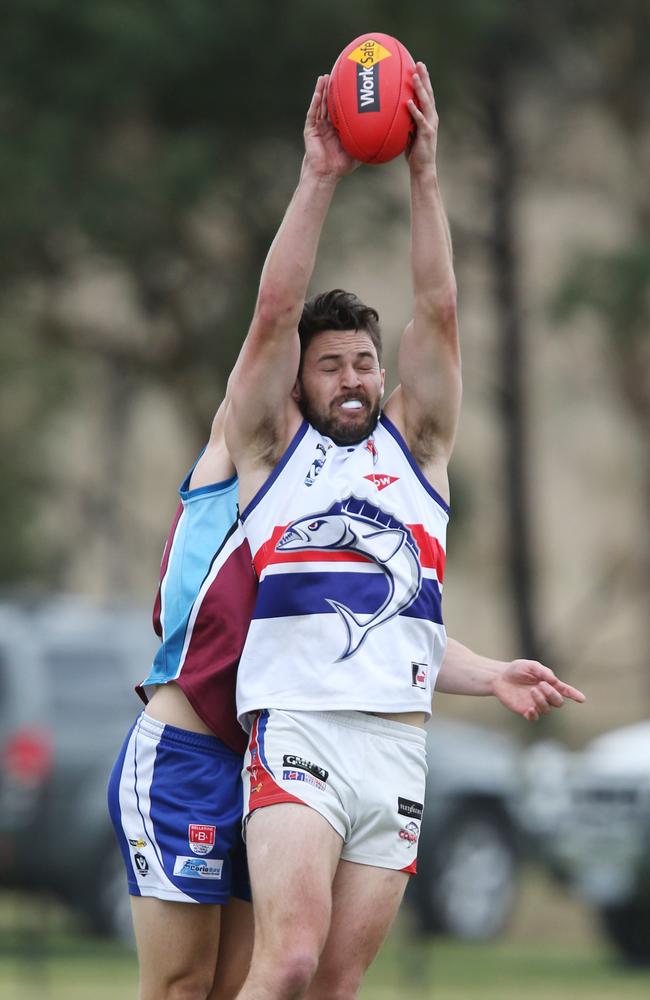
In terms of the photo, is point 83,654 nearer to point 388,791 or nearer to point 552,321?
point 388,791

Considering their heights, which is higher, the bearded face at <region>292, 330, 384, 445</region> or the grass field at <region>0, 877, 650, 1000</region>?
the bearded face at <region>292, 330, 384, 445</region>

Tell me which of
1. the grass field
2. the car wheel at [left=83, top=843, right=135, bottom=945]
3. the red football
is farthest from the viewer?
the car wheel at [left=83, top=843, right=135, bottom=945]

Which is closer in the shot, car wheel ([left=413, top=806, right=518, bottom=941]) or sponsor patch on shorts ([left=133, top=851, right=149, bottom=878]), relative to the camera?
sponsor patch on shorts ([left=133, top=851, right=149, bottom=878])

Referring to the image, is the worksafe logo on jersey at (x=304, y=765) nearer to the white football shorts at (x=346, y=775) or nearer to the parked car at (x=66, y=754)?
the white football shorts at (x=346, y=775)

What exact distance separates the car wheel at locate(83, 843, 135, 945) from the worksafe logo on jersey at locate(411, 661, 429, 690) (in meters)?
7.38

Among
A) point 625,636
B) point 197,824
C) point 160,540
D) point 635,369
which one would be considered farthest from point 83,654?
point 625,636

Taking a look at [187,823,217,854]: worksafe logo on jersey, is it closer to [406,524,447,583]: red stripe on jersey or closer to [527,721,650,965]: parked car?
[406,524,447,583]: red stripe on jersey

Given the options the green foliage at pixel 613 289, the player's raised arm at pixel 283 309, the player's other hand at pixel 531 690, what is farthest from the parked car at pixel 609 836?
the green foliage at pixel 613 289

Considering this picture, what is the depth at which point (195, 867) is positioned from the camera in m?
5.63

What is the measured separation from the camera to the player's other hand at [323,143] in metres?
5.49

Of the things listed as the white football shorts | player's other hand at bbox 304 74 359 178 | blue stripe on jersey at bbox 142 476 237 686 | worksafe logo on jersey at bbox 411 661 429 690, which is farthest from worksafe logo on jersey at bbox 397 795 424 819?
player's other hand at bbox 304 74 359 178

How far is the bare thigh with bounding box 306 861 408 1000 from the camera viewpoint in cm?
536

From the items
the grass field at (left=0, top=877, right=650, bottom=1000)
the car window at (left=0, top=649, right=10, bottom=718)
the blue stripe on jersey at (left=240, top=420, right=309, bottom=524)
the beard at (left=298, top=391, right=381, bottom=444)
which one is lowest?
the grass field at (left=0, top=877, right=650, bottom=1000)

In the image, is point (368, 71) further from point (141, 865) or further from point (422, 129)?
point (141, 865)
